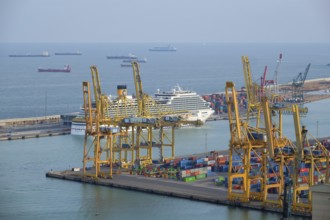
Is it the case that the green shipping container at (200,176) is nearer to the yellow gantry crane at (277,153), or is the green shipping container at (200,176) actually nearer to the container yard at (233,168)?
the container yard at (233,168)

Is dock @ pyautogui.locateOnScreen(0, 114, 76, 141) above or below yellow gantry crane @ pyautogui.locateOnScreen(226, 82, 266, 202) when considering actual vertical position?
above

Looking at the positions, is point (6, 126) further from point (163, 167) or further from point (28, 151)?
point (163, 167)

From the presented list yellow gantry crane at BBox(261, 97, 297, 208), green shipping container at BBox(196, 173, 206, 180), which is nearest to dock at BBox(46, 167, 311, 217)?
green shipping container at BBox(196, 173, 206, 180)

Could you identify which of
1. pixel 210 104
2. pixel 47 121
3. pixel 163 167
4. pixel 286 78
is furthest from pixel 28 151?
pixel 286 78

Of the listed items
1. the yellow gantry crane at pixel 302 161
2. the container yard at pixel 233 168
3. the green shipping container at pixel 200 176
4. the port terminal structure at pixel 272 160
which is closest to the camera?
the yellow gantry crane at pixel 302 161

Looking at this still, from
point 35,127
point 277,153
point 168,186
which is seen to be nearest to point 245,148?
point 277,153

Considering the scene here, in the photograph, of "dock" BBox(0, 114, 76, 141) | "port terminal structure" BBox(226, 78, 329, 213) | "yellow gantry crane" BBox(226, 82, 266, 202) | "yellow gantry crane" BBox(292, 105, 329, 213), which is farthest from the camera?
"dock" BBox(0, 114, 76, 141)

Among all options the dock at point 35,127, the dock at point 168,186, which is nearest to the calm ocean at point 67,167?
the dock at point 168,186

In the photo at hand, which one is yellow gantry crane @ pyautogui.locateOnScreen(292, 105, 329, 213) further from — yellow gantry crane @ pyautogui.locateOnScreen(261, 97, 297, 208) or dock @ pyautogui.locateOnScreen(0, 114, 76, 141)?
dock @ pyautogui.locateOnScreen(0, 114, 76, 141)
